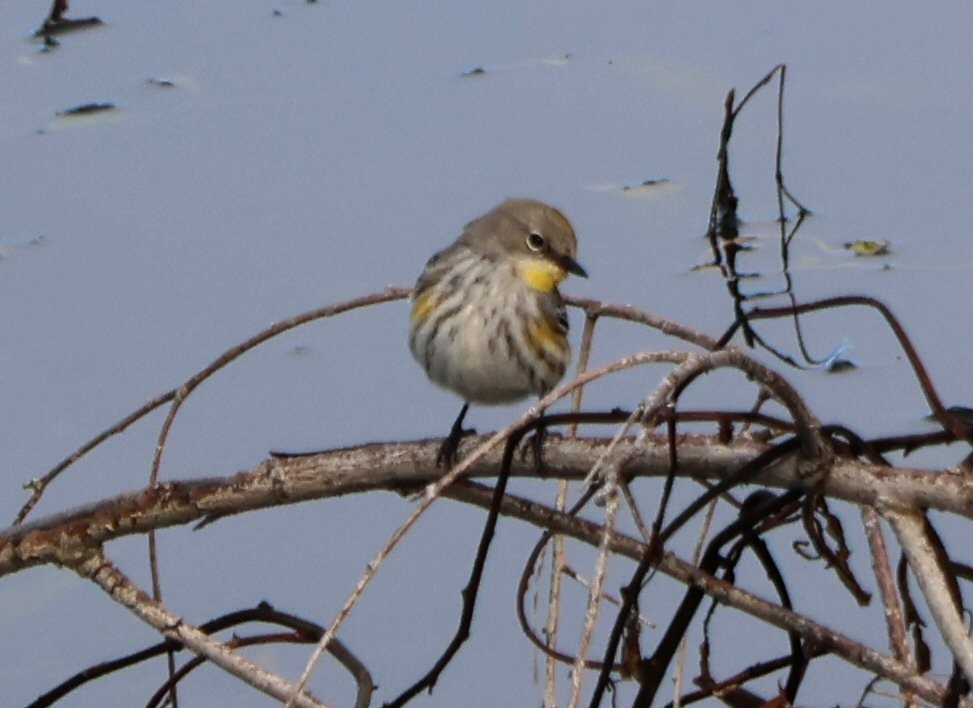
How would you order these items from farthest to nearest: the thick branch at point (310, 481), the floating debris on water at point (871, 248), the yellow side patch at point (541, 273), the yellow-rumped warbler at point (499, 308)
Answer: the floating debris on water at point (871, 248)
the yellow side patch at point (541, 273)
the yellow-rumped warbler at point (499, 308)
the thick branch at point (310, 481)

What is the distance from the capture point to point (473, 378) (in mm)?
4078

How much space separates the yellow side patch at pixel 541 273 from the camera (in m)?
4.28

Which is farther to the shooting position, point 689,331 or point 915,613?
point 689,331

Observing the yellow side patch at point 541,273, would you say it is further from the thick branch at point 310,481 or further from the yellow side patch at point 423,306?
the thick branch at point 310,481

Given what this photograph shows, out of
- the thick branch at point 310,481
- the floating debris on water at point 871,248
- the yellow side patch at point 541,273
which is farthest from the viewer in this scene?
the floating debris on water at point 871,248

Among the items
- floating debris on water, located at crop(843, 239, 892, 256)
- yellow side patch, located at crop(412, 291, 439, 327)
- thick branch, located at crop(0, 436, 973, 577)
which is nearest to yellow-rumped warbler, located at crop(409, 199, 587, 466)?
yellow side patch, located at crop(412, 291, 439, 327)

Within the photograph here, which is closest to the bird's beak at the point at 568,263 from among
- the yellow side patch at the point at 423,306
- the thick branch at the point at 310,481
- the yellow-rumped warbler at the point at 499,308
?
the yellow-rumped warbler at the point at 499,308

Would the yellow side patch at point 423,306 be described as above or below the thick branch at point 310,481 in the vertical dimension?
below

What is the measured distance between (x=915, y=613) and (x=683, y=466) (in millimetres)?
380

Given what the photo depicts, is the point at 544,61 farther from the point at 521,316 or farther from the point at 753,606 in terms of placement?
the point at 753,606

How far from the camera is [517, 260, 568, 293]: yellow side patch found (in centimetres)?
428

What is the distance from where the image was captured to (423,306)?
4.22m

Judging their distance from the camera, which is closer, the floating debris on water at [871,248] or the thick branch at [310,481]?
the thick branch at [310,481]

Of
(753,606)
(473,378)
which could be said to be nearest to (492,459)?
(753,606)
